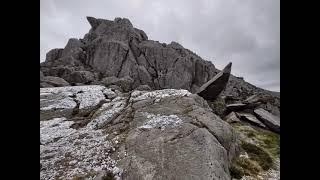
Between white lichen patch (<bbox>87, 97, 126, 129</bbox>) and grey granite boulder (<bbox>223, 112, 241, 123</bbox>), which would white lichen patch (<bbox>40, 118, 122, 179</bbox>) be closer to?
white lichen patch (<bbox>87, 97, 126, 129</bbox>)

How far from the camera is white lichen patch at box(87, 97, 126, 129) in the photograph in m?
32.8

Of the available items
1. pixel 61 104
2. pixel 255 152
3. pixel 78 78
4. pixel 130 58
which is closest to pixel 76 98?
pixel 61 104

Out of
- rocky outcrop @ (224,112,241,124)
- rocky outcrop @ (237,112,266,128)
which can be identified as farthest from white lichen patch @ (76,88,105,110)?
rocky outcrop @ (237,112,266,128)

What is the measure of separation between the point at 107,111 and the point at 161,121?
30.0 feet

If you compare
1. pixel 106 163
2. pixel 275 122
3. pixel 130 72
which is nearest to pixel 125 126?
pixel 106 163

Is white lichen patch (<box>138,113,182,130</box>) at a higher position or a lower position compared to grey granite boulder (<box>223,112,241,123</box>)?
higher

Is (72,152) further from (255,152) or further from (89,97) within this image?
(255,152)

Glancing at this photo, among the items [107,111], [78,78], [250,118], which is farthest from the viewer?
[78,78]

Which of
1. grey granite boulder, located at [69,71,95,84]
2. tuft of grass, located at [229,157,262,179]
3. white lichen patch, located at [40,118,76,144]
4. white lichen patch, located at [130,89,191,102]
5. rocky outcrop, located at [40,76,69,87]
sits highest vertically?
grey granite boulder, located at [69,71,95,84]

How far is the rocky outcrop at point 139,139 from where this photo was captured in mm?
22641

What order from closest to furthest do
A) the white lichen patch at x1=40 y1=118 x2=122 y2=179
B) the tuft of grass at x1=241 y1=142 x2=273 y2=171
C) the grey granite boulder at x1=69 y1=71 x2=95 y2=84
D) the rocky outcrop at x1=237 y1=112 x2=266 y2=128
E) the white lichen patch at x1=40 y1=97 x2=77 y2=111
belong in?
1. the white lichen patch at x1=40 y1=118 x2=122 y2=179
2. the tuft of grass at x1=241 y1=142 x2=273 y2=171
3. the white lichen patch at x1=40 y1=97 x2=77 y2=111
4. the rocky outcrop at x1=237 y1=112 x2=266 y2=128
5. the grey granite boulder at x1=69 y1=71 x2=95 y2=84

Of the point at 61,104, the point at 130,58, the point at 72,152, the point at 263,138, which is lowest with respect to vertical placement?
the point at 263,138

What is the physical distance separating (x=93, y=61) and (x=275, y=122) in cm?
8026

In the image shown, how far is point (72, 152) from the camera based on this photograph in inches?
1053
